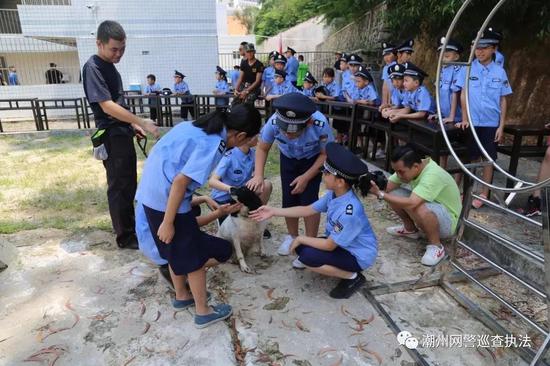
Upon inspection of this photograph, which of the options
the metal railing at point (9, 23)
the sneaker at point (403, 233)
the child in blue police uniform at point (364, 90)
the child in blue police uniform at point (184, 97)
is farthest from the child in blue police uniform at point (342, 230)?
the metal railing at point (9, 23)

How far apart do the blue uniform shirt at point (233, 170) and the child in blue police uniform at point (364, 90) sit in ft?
11.0

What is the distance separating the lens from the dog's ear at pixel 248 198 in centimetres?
306

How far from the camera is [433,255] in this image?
3561mm

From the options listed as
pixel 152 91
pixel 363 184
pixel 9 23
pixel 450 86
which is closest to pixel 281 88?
pixel 450 86

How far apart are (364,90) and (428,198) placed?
362cm

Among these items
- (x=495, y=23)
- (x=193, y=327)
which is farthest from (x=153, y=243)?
(x=495, y=23)

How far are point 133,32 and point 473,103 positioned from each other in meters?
12.4

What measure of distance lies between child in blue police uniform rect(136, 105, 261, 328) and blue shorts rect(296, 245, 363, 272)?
27.9 inches

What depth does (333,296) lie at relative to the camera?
3.07 meters

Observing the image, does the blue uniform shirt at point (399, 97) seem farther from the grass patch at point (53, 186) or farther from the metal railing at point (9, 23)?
the metal railing at point (9, 23)

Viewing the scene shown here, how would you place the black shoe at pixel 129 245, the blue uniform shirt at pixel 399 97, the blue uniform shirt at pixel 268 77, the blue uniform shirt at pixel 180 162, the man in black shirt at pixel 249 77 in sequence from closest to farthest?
the blue uniform shirt at pixel 180 162 → the black shoe at pixel 129 245 → the blue uniform shirt at pixel 399 97 → the man in black shirt at pixel 249 77 → the blue uniform shirt at pixel 268 77

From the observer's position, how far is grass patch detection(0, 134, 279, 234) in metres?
4.63

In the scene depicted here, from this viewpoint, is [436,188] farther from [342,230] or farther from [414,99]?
[414,99]

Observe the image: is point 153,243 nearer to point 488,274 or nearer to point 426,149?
point 488,274
